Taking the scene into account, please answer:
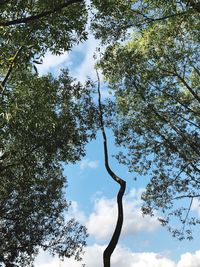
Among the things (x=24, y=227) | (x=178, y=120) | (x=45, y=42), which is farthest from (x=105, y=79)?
(x=45, y=42)

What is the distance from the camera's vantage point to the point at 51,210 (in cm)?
2861

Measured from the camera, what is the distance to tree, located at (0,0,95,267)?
49.7 ft

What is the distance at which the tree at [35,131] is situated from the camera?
596 inches

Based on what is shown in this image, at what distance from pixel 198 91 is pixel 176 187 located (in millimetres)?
6487

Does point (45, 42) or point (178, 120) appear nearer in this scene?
point (45, 42)

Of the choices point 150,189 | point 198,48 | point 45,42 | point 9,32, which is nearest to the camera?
point 9,32

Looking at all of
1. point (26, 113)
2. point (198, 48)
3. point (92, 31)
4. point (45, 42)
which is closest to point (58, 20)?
point (45, 42)

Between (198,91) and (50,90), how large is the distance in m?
11.0

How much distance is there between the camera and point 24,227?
27594 millimetres

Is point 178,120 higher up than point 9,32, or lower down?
higher up

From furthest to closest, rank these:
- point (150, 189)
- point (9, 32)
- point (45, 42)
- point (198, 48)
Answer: point (150, 189) < point (198, 48) < point (45, 42) < point (9, 32)

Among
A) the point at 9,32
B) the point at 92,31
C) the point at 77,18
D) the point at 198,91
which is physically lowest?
the point at 9,32

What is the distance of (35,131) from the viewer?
21.8 metres

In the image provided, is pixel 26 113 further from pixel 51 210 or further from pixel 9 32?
pixel 51 210
